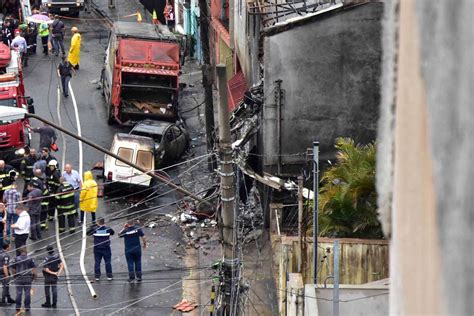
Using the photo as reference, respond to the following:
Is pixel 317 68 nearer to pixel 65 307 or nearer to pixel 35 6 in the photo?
pixel 65 307

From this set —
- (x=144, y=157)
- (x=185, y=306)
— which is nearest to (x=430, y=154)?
(x=185, y=306)

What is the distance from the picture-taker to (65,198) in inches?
928

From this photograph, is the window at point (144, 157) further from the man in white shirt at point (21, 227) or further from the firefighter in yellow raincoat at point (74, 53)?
the firefighter in yellow raincoat at point (74, 53)

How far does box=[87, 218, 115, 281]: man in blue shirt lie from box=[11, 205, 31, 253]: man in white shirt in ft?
5.43

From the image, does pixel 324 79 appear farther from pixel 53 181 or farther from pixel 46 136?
pixel 46 136

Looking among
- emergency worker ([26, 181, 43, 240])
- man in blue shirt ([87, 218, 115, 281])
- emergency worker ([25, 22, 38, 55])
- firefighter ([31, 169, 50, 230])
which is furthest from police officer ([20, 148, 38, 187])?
emergency worker ([25, 22, 38, 55])

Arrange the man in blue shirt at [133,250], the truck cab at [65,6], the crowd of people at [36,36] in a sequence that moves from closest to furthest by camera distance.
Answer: the man in blue shirt at [133,250] < the crowd of people at [36,36] < the truck cab at [65,6]

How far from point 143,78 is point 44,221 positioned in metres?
7.85

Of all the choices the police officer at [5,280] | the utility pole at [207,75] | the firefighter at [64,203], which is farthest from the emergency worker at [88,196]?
the police officer at [5,280]

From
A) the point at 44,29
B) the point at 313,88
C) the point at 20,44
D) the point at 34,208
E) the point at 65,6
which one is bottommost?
the point at 34,208

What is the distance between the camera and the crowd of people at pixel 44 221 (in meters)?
19.8

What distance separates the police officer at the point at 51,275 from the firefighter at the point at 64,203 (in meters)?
3.71

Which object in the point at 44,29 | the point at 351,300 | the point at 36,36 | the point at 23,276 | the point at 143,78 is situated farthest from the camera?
the point at 36,36

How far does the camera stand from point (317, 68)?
23.2 meters
